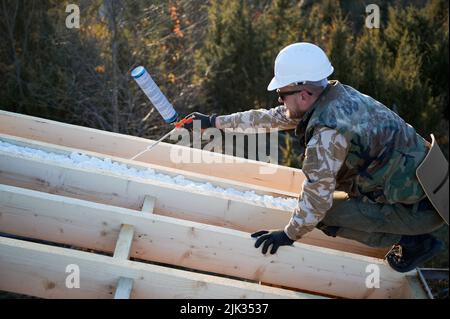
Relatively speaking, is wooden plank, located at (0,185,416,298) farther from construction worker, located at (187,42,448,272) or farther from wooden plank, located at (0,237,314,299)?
wooden plank, located at (0,237,314,299)

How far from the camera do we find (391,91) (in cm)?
603

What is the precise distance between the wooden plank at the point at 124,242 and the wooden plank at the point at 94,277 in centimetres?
12

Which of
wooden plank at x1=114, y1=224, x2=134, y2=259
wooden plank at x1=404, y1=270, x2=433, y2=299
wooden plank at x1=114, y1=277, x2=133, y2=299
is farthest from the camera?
wooden plank at x1=404, y1=270, x2=433, y2=299

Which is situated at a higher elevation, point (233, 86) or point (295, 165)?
point (233, 86)

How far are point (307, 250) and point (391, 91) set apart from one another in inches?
151

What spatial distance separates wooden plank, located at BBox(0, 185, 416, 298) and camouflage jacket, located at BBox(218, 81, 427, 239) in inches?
8.4

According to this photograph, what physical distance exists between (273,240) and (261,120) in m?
1.08

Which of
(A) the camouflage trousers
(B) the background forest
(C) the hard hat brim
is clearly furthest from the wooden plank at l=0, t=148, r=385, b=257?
(B) the background forest

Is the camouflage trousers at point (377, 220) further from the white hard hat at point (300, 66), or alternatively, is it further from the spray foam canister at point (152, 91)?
the spray foam canister at point (152, 91)

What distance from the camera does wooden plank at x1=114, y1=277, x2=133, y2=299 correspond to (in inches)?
90.3

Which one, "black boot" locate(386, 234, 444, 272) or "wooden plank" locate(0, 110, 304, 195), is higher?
"wooden plank" locate(0, 110, 304, 195)

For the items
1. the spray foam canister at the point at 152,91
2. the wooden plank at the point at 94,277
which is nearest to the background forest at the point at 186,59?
the spray foam canister at the point at 152,91
